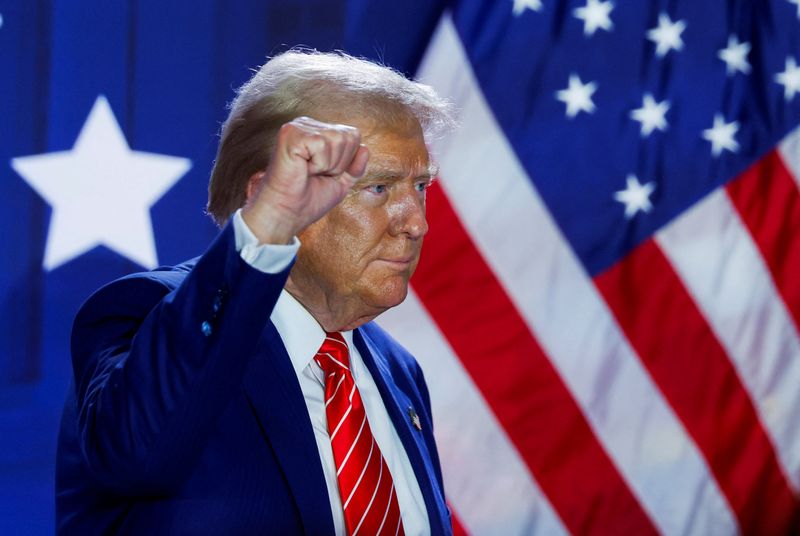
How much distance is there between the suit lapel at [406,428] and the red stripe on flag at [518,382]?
0.80 metres

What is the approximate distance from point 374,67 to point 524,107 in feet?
3.49

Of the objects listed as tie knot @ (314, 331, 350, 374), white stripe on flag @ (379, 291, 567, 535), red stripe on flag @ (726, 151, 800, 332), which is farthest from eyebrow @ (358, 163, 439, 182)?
red stripe on flag @ (726, 151, 800, 332)

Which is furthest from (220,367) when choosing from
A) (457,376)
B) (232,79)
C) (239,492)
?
(457,376)

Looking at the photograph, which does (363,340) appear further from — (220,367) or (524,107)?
(524,107)

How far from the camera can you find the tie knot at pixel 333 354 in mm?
1287

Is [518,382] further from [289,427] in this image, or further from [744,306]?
[289,427]

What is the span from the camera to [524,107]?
233 centimetres

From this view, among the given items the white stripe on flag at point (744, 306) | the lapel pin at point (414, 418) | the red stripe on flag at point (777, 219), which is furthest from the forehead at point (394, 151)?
the red stripe on flag at point (777, 219)

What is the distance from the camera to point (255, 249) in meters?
0.88

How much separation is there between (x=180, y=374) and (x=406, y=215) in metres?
0.48

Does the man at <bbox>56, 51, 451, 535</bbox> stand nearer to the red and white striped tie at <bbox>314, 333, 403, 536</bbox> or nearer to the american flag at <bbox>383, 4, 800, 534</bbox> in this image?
the red and white striped tie at <bbox>314, 333, 403, 536</bbox>

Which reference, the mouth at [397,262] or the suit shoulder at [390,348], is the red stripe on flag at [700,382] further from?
the mouth at [397,262]

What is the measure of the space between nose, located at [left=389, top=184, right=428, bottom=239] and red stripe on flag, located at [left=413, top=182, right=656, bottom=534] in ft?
3.11

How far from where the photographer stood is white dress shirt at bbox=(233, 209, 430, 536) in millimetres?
1209
